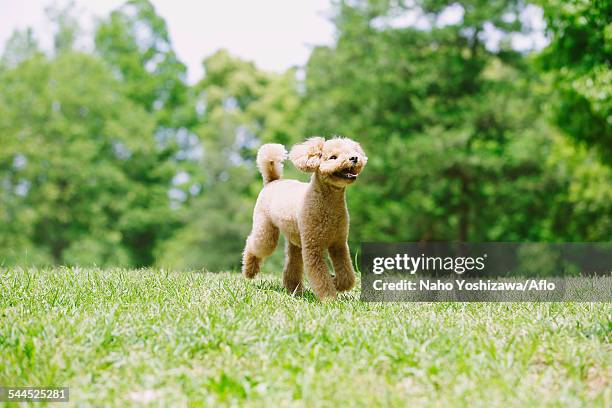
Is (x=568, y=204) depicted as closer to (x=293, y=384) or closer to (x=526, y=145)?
(x=526, y=145)

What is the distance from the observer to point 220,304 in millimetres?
4719

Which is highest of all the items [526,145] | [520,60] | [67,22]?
[67,22]

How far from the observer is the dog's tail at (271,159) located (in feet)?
19.5

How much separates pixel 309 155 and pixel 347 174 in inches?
15.6

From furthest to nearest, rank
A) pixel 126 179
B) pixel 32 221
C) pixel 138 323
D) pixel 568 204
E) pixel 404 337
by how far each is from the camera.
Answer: pixel 126 179
pixel 32 221
pixel 568 204
pixel 138 323
pixel 404 337

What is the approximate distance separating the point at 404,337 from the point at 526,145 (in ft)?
46.2

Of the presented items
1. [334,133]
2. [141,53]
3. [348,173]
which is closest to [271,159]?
[348,173]

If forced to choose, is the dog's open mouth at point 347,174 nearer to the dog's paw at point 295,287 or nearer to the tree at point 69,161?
the dog's paw at point 295,287

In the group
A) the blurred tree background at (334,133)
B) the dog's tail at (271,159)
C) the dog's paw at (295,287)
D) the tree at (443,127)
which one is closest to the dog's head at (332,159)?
the dog's tail at (271,159)

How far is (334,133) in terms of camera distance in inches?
669

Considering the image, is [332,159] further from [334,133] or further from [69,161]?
[69,161]

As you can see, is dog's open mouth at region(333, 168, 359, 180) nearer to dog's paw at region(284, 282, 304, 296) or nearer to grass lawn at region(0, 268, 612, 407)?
grass lawn at region(0, 268, 612, 407)

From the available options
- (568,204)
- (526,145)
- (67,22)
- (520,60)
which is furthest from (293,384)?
(67,22)

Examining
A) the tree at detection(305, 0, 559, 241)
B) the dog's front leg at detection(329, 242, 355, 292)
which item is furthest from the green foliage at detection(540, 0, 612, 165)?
the dog's front leg at detection(329, 242, 355, 292)
